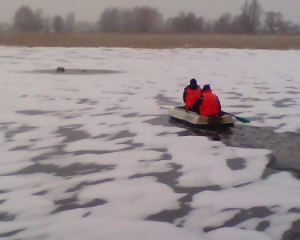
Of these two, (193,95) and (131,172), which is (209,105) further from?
(131,172)

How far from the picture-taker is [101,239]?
4.05 meters

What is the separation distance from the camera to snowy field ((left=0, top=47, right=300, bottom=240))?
4.36 meters

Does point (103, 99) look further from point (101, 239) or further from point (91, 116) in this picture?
point (101, 239)

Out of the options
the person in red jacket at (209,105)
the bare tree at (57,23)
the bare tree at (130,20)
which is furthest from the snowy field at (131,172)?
the bare tree at (57,23)

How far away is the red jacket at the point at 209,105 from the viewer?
26.9 ft

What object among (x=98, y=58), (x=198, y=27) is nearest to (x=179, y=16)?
(x=198, y=27)

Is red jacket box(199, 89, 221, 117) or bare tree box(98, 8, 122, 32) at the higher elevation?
bare tree box(98, 8, 122, 32)

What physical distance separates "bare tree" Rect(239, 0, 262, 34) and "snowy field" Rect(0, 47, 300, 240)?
70.5 meters

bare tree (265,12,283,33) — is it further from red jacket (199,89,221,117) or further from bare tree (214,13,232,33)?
red jacket (199,89,221,117)

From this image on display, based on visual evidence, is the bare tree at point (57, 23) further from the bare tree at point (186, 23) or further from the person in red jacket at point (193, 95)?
the person in red jacket at point (193, 95)

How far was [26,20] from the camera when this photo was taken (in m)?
79.1

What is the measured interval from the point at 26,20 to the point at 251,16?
140 feet

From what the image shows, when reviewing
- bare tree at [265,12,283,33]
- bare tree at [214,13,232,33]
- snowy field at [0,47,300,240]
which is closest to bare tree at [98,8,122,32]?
bare tree at [214,13,232,33]

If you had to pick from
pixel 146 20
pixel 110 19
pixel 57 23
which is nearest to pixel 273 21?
pixel 146 20
